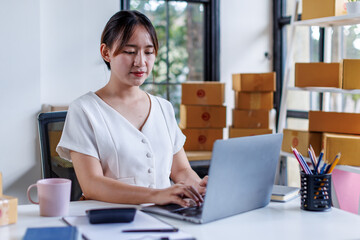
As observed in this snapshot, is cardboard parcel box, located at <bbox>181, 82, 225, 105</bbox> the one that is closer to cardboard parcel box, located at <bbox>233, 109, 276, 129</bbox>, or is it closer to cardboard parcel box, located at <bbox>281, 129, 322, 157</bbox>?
cardboard parcel box, located at <bbox>233, 109, 276, 129</bbox>

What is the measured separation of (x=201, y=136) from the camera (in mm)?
3439

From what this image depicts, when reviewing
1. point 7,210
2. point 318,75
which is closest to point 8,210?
point 7,210

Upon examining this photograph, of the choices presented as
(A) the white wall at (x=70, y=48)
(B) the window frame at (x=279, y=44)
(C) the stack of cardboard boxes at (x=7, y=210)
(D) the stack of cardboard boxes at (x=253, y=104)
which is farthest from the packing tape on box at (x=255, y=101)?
(C) the stack of cardboard boxes at (x=7, y=210)

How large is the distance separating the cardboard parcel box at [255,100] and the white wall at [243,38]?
1.39ft

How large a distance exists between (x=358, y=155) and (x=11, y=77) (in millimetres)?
2152

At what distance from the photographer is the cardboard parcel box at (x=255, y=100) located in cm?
339

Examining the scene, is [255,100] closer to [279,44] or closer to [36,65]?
[279,44]

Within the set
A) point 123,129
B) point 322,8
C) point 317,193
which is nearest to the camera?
point 317,193

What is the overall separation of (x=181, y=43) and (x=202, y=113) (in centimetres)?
86

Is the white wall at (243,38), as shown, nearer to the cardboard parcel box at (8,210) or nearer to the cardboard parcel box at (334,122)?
the cardboard parcel box at (334,122)

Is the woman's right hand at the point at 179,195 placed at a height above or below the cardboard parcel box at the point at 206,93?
below

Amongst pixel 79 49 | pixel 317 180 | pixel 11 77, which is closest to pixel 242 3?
pixel 79 49

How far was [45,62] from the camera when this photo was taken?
3.27m

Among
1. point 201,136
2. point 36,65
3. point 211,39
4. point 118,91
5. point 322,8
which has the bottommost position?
point 201,136
